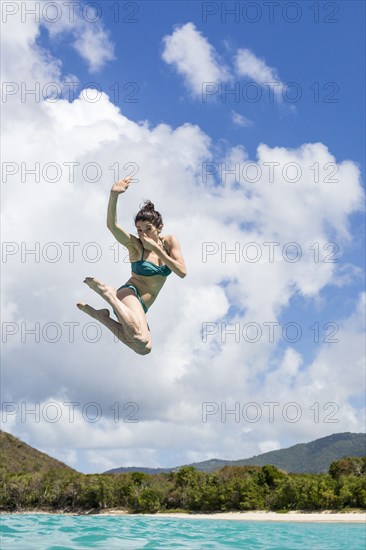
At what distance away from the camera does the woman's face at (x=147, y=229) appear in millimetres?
9758

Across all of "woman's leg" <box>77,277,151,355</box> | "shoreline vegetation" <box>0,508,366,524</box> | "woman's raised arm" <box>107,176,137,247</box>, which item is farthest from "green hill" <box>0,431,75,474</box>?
"woman's raised arm" <box>107,176,137,247</box>

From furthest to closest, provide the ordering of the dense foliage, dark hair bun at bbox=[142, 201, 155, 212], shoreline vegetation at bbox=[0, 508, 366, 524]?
Answer: the dense foliage, shoreline vegetation at bbox=[0, 508, 366, 524], dark hair bun at bbox=[142, 201, 155, 212]

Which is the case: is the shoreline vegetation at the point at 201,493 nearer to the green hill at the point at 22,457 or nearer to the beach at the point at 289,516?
the beach at the point at 289,516

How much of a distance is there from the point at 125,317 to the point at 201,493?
61491mm

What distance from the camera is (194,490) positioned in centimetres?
6794

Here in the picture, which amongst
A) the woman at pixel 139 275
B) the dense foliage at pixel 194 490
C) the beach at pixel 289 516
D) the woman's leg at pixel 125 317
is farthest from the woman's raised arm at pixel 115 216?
the dense foliage at pixel 194 490

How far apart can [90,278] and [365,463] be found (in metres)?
75.1

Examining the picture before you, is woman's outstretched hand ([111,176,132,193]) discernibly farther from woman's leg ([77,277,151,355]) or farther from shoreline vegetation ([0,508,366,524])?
shoreline vegetation ([0,508,366,524])

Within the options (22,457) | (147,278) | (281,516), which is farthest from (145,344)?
(22,457)

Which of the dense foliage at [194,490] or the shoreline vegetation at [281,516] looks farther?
the dense foliage at [194,490]

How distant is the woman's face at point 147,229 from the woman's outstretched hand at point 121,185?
76cm

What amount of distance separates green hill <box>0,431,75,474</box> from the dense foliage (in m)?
29.9

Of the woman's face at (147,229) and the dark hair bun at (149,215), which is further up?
the dark hair bun at (149,215)

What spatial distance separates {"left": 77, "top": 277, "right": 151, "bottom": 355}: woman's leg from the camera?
9.45 m
